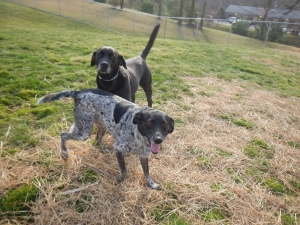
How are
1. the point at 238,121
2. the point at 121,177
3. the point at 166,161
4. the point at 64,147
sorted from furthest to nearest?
the point at 238,121, the point at 166,161, the point at 64,147, the point at 121,177

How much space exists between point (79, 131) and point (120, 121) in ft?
2.38

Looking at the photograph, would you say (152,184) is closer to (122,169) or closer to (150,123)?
(122,169)

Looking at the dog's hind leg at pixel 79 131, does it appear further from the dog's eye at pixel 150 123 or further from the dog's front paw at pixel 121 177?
the dog's eye at pixel 150 123

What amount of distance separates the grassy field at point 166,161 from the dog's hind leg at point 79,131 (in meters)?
0.18

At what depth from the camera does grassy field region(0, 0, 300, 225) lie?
113 inches

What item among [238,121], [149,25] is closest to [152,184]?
[238,121]

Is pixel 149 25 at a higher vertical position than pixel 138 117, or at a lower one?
higher

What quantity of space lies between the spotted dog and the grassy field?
14.1 inches

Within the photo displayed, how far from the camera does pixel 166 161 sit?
12.6 feet

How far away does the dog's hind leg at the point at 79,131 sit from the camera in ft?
11.1

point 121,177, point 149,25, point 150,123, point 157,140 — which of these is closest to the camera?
point 157,140

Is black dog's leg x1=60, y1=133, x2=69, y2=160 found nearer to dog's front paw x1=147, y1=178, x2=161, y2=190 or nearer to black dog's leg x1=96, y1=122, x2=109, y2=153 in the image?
black dog's leg x1=96, y1=122, x2=109, y2=153

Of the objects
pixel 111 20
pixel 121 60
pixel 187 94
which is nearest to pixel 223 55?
pixel 187 94

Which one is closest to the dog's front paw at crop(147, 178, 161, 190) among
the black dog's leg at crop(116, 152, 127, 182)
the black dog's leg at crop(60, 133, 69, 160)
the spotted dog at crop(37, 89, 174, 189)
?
the spotted dog at crop(37, 89, 174, 189)
